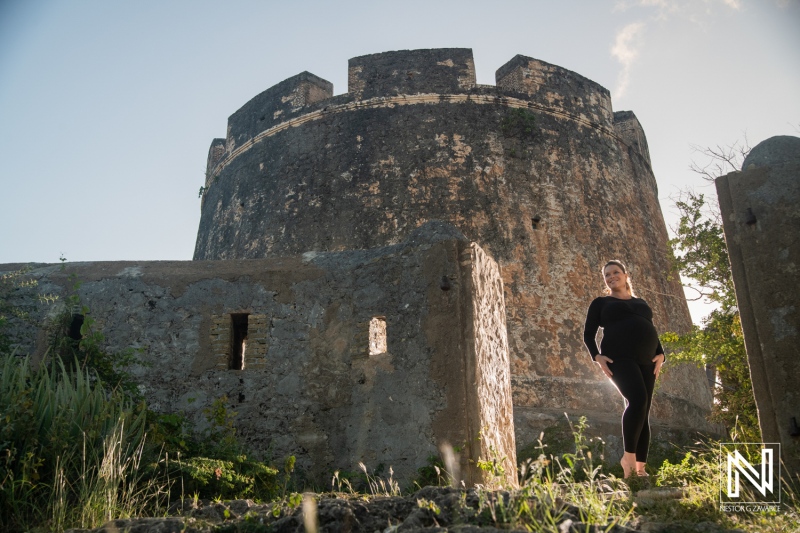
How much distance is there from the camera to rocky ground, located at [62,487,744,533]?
10.9 feet

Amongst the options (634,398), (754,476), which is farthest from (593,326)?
(754,476)

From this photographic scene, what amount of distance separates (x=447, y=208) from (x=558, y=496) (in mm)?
7517

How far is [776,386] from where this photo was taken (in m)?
4.63

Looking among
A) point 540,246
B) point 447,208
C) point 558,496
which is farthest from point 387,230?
point 558,496

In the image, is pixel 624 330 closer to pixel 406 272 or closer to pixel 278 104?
pixel 406 272

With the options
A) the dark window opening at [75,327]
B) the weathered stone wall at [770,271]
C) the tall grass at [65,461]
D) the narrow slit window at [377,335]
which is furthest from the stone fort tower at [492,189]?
the tall grass at [65,461]

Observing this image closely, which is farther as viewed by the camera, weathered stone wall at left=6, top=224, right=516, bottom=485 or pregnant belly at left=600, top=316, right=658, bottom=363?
weathered stone wall at left=6, top=224, right=516, bottom=485

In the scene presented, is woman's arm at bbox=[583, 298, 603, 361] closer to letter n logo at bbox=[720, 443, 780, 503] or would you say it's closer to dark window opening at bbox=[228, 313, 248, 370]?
letter n logo at bbox=[720, 443, 780, 503]

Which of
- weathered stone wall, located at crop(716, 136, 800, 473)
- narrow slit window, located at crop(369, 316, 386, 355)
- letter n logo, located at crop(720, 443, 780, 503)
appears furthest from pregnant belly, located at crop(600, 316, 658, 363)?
narrow slit window, located at crop(369, 316, 386, 355)

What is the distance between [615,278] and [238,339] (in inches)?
151

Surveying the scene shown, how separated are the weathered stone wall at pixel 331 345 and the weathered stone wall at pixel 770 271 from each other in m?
2.10

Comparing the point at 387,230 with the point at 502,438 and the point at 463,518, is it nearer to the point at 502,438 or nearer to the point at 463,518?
the point at 502,438

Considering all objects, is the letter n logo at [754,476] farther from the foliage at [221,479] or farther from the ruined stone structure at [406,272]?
the foliage at [221,479]

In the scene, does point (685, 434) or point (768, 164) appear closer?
point (768, 164)
